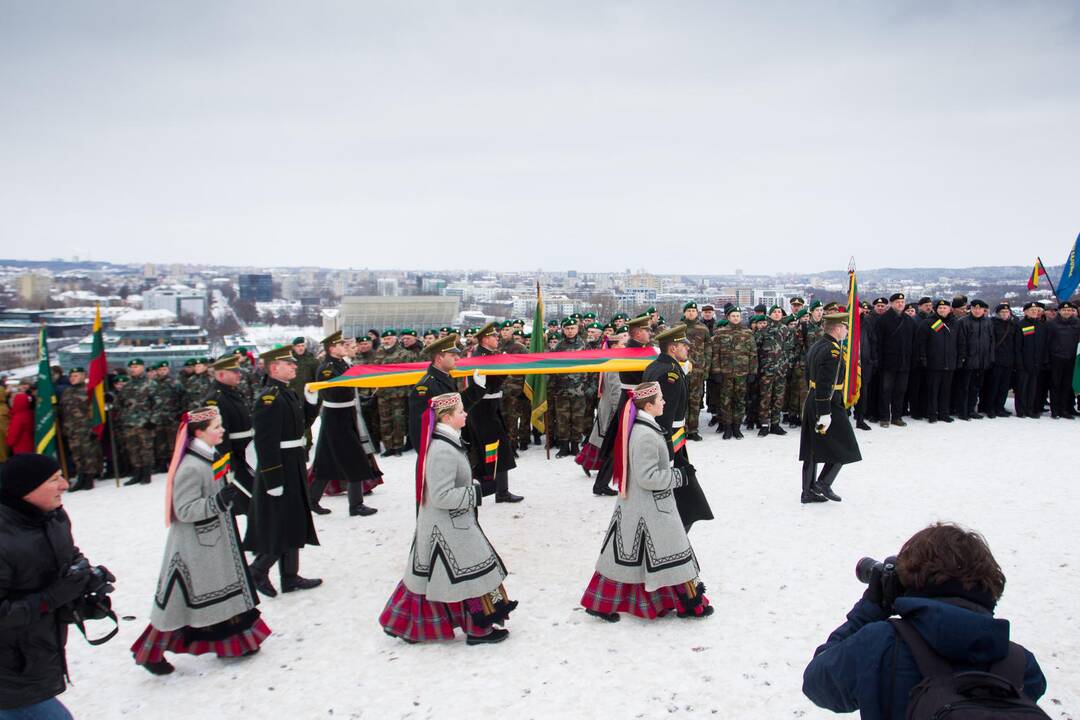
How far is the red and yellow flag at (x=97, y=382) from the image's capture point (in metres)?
9.69

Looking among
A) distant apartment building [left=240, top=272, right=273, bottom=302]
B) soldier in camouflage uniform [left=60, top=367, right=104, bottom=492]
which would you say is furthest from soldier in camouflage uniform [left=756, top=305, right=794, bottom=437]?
distant apartment building [left=240, top=272, right=273, bottom=302]

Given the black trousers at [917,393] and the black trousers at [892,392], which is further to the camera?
the black trousers at [917,393]

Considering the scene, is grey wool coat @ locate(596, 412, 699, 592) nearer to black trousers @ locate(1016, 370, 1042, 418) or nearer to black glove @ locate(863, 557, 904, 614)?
black glove @ locate(863, 557, 904, 614)

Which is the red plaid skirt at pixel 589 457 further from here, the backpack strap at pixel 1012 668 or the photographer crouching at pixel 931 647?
the backpack strap at pixel 1012 668

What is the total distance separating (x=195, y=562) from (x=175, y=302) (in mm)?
142257

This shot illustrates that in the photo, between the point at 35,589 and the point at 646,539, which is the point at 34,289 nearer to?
the point at 35,589

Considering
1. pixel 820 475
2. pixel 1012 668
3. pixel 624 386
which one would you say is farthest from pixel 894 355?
pixel 1012 668

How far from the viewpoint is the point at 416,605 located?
16.7ft

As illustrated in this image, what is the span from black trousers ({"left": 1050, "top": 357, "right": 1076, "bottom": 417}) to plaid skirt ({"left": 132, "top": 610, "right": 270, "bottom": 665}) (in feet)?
45.7

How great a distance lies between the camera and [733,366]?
450 inches

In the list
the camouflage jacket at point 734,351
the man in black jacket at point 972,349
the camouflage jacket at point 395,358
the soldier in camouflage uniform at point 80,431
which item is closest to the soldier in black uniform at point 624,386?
the camouflage jacket at point 734,351

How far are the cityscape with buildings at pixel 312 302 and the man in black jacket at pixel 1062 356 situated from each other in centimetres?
1167

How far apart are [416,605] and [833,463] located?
5.09 metres

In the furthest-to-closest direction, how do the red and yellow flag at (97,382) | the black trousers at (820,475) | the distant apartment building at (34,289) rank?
the distant apartment building at (34,289) < the red and yellow flag at (97,382) < the black trousers at (820,475)
